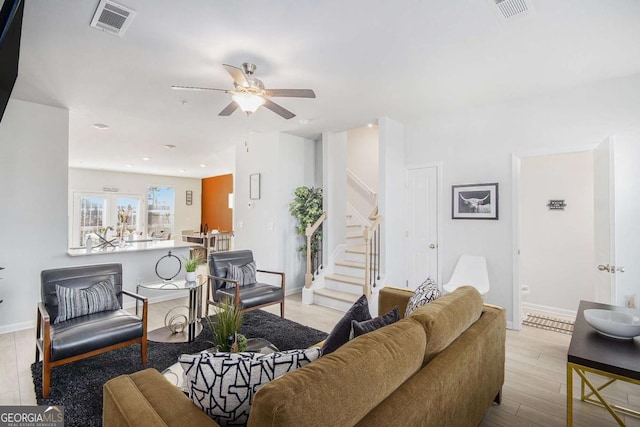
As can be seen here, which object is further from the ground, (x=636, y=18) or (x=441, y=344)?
(x=636, y=18)

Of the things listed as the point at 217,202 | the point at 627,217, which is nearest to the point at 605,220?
the point at 627,217

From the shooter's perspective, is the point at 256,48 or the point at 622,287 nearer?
the point at 256,48

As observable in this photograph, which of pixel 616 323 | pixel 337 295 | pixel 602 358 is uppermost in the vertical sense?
pixel 616 323

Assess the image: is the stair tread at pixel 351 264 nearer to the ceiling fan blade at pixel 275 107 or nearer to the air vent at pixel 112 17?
the ceiling fan blade at pixel 275 107

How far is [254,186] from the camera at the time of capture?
18.9 feet

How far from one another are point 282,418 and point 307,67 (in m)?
2.88

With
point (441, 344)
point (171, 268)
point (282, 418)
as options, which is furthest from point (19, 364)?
point (441, 344)

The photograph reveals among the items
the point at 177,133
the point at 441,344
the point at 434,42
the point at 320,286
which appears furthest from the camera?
the point at 177,133

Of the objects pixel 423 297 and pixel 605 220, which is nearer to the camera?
pixel 423 297

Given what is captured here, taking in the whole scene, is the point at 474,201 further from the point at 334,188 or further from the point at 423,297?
the point at 423,297

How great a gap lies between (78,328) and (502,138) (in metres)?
4.82

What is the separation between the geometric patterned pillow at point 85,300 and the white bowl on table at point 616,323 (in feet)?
12.2

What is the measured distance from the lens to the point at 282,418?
33.8 inches

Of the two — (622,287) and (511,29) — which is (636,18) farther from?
(622,287)
